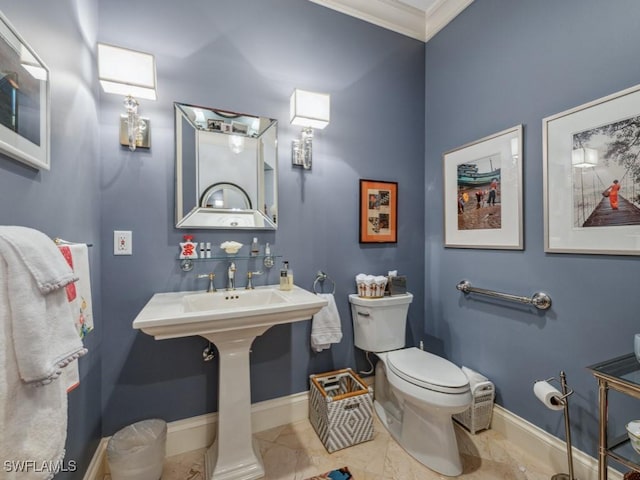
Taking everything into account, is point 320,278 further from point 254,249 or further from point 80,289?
point 80,289

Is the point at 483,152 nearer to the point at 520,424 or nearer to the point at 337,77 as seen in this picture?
the point at 337,77

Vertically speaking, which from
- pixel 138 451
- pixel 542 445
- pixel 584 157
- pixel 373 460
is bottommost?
pixel 373 460

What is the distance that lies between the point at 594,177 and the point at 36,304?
2022 mm

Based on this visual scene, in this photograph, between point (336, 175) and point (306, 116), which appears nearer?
point (306, 116)

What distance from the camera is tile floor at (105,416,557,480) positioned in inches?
54.6

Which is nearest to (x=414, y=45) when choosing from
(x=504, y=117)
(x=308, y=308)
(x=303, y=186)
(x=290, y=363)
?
(x=504, y=117)

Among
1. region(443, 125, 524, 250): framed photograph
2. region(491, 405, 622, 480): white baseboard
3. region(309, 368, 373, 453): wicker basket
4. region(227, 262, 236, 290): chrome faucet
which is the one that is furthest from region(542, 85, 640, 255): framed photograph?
region(227, 262, 236, 290): chrome faucet

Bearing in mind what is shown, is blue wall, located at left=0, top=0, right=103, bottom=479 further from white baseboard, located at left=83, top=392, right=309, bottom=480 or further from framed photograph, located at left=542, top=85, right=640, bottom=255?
framed photograph, located at left=542, top=85, right=640, bottom=255

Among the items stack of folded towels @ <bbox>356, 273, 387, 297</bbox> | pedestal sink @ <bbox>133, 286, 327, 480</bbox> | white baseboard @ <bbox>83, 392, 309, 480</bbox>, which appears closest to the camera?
pedestal sink @ <bbox>133, 286, 327, 480</bbox>

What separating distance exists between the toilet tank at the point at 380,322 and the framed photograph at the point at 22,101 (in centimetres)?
165

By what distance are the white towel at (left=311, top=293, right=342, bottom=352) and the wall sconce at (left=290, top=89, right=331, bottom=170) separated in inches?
36.2

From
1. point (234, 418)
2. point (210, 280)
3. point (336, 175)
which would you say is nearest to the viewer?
point (234, 418)

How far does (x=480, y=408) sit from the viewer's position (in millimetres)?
1646

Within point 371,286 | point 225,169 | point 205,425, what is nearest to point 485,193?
point 371,286
